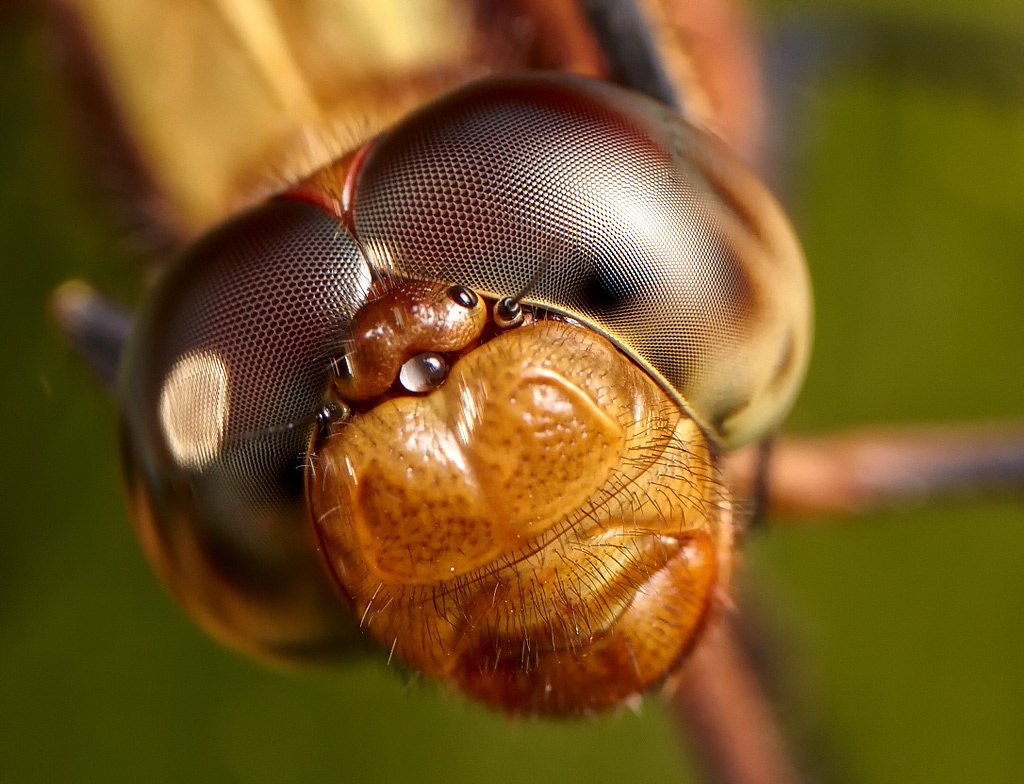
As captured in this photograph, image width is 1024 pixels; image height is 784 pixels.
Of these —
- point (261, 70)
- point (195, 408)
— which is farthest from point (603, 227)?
point (261, 70)

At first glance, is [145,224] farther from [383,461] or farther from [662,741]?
[662,741]

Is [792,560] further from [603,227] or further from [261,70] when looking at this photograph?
[603,227]

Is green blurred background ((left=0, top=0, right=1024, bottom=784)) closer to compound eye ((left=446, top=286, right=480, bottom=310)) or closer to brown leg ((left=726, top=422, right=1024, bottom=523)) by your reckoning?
brown leg ((left=726, top=422, right=1024, bottom=523))

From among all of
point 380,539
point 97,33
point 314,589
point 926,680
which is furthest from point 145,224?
point 926,680

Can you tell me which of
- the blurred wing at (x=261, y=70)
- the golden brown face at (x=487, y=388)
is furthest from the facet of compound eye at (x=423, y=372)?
the blurred wing at (x=261, y=70)

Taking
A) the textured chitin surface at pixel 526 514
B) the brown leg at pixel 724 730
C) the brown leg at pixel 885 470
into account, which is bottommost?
the brown leg at pixel 724 730

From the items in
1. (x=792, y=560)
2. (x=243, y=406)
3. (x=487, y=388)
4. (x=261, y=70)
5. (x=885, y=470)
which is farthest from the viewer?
(x=792, y=560)

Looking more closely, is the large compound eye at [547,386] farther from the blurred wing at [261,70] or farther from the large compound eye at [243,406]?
the blurred wing at [261,70]
